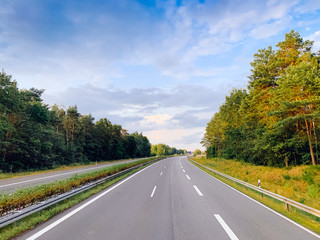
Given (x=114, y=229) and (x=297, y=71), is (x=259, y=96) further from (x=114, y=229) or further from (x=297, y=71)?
(x=114, y=229)

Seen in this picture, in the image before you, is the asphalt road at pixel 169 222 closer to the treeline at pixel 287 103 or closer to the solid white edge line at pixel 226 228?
the solid white edge line at pixel 226 228

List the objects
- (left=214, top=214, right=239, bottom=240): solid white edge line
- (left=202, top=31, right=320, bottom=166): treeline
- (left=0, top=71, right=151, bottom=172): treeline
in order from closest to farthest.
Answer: (left=214, top=214, right=239, bottom=240): solid white edge line < (left=202, top=31, right=320, bottom=166): treeline < (left=0, top=71, right=151, bottom=172): treeline

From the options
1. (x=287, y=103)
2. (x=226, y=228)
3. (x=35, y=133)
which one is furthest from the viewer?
(x=35, y=133)

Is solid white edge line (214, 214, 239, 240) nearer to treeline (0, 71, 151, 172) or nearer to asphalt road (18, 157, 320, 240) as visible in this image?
asphalt road (18, 157, 320, 240)

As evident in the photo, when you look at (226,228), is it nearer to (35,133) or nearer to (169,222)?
(169,222)

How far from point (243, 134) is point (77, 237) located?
3200 cm

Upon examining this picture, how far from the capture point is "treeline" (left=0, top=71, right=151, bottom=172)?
76.2 ft

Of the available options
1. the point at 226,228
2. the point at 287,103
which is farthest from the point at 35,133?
the point at 287,103

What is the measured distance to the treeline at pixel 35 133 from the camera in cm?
2322

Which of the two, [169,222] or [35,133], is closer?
[169,222]

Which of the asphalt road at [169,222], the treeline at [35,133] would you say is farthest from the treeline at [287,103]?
the treeline at [35,133]

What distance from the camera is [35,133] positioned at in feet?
90.3

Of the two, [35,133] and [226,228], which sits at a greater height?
[35,133]

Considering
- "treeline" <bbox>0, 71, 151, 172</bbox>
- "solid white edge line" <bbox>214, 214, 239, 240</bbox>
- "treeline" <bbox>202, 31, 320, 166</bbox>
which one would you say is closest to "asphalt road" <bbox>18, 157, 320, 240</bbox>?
"solid white edge line" <bbox>214, 214, 239, 240</bbox>
